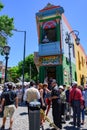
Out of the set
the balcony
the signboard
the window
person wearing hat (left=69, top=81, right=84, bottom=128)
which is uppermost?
the window

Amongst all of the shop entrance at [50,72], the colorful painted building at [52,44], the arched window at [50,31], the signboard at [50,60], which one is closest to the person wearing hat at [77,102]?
Answer: the colorful painted building at [52,44]

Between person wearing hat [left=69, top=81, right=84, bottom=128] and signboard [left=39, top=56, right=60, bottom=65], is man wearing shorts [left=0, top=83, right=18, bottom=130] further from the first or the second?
signboard [left=39, top=56, right=60, bottom=65]

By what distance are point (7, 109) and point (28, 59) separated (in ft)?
Result: 159

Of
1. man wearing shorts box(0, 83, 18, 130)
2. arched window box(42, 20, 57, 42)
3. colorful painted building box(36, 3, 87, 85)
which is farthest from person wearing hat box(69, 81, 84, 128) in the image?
arched window box(42, 20, 57, 42)

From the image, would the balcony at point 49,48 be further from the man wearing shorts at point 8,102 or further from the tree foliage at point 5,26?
the man wearing shorts at point 8,102

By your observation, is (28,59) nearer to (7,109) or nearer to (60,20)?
(60,20)

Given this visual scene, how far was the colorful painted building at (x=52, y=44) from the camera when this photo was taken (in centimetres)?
2325

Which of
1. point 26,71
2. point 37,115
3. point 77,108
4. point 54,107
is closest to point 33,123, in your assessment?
point 37,115

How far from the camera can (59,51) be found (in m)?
23.2

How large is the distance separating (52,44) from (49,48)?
44 centimetres

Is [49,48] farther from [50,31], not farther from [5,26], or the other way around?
[5,26]

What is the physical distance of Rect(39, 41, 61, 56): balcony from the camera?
2325cm

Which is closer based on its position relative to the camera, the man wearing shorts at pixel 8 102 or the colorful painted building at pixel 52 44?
the man wearing shorts at pixel 8 102

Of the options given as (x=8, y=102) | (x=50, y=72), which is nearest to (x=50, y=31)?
(x=50, y=72)
